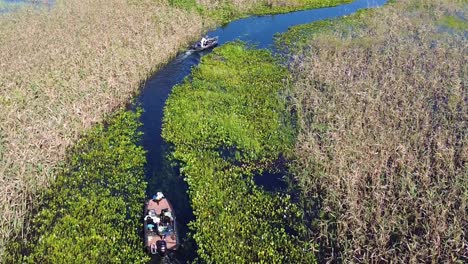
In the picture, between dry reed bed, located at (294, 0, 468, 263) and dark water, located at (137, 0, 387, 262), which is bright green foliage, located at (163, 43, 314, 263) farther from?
dry reed bed, located at (294, 0, 468, 263)

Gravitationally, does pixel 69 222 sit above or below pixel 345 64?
below

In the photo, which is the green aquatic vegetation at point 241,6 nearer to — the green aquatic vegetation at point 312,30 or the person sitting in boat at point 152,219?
the green aquatic vegetation at point 312,30

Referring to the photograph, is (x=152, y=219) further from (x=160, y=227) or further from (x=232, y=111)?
(x=232, y=111)

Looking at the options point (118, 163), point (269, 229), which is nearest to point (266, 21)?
point (118, 163)

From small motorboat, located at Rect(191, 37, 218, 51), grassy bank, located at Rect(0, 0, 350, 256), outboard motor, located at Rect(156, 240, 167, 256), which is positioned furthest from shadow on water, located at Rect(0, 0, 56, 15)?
outboard motor, located at Rect(156, 240, 167, 256)

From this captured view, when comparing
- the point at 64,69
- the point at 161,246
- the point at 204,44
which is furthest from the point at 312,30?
the point at 161,246

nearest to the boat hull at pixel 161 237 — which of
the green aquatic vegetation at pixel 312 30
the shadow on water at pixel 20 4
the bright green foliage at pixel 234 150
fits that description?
the bright green foliage at pixel 234 150

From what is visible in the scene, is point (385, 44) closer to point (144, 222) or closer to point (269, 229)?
point (269, 229)
